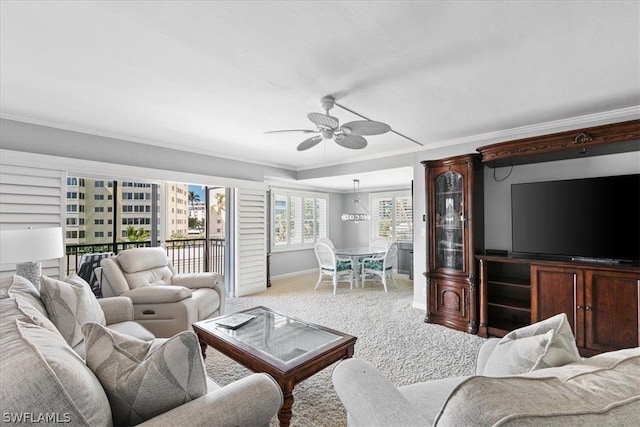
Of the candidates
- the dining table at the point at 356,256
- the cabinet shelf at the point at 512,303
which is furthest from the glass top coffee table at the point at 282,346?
the dining table at the point at 356,256

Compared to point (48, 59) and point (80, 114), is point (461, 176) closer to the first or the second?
point (48, 59)

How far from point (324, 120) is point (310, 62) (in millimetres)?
415

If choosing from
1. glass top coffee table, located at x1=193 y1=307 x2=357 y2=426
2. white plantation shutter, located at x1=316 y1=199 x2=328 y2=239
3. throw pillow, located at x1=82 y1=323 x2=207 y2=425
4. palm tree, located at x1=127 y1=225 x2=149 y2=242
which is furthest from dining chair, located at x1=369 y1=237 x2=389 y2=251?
throw pillow, located at x1=82 y1=323 x2=207 y2=425

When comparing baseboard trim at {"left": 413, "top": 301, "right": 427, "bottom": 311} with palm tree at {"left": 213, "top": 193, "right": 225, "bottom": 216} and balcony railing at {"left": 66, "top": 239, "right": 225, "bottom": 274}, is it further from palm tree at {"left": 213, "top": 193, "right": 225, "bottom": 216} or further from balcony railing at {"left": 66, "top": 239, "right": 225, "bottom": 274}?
palm tree at {"left": 213, "top": 193, "right": 225, "bottom": 216}

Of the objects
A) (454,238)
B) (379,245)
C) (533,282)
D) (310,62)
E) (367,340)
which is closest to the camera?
(310,62)

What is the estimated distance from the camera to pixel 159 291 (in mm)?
2768

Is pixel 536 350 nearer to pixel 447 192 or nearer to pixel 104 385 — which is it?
pixel 104 385

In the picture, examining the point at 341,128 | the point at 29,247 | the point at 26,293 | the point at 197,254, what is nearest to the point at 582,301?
the point at 341,128

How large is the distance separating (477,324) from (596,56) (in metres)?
2.68

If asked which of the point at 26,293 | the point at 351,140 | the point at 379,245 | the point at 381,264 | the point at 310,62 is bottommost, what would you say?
the point at 381,264

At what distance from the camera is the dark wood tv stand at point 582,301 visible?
2502mm

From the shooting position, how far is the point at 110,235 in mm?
4016

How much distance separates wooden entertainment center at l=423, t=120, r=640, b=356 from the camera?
2543 mm

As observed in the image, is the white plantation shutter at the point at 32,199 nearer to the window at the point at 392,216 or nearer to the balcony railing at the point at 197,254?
the balcony railing at the point at 197,254
